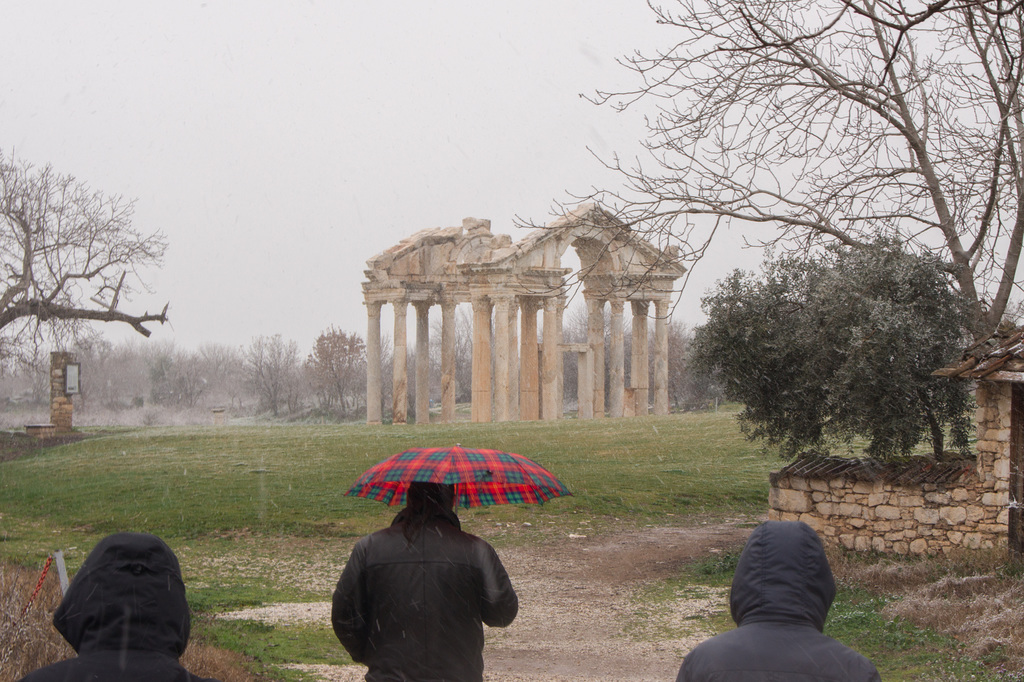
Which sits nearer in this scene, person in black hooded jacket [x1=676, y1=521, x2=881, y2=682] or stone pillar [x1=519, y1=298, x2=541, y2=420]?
person in black hooded jacket [x1=676, y1=521, x2=881, y2=682]

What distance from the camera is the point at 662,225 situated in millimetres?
13617

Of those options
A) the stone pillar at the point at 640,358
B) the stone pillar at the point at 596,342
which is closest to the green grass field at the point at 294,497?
the stone pillar at the point at 640,358

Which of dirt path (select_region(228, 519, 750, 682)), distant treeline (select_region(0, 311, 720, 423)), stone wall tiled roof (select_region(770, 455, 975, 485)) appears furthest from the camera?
distant treeline (select_region(0, 311, 720, 423))

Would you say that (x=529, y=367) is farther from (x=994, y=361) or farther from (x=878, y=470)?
(x=994, y=361)

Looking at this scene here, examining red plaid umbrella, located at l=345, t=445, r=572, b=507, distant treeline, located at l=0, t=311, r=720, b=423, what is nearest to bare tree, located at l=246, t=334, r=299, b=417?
distant treeline, located at l=0, t=311, r=720, b=423

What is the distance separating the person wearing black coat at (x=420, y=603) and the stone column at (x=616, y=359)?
3491 cm

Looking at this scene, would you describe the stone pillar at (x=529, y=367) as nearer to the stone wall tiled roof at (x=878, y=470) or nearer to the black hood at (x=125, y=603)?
the stone wall tiled roof at (x=878, y=470)

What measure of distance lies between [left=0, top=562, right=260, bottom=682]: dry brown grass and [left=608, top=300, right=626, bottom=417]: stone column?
31.6 metres

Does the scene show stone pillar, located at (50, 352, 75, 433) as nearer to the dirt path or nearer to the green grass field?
the green grass field

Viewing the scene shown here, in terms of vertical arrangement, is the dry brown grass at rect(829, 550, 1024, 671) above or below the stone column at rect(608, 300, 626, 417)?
below

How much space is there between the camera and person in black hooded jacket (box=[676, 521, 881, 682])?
302 cm

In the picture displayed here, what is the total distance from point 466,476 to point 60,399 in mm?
29215

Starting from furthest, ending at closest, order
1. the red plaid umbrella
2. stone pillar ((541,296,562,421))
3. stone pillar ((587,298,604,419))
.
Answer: stone pillar ((587,298,604,419)), stone pillar ((541,296,562,421)), the red plaid umbrella

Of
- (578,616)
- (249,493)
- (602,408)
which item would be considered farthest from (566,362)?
(578,616)
